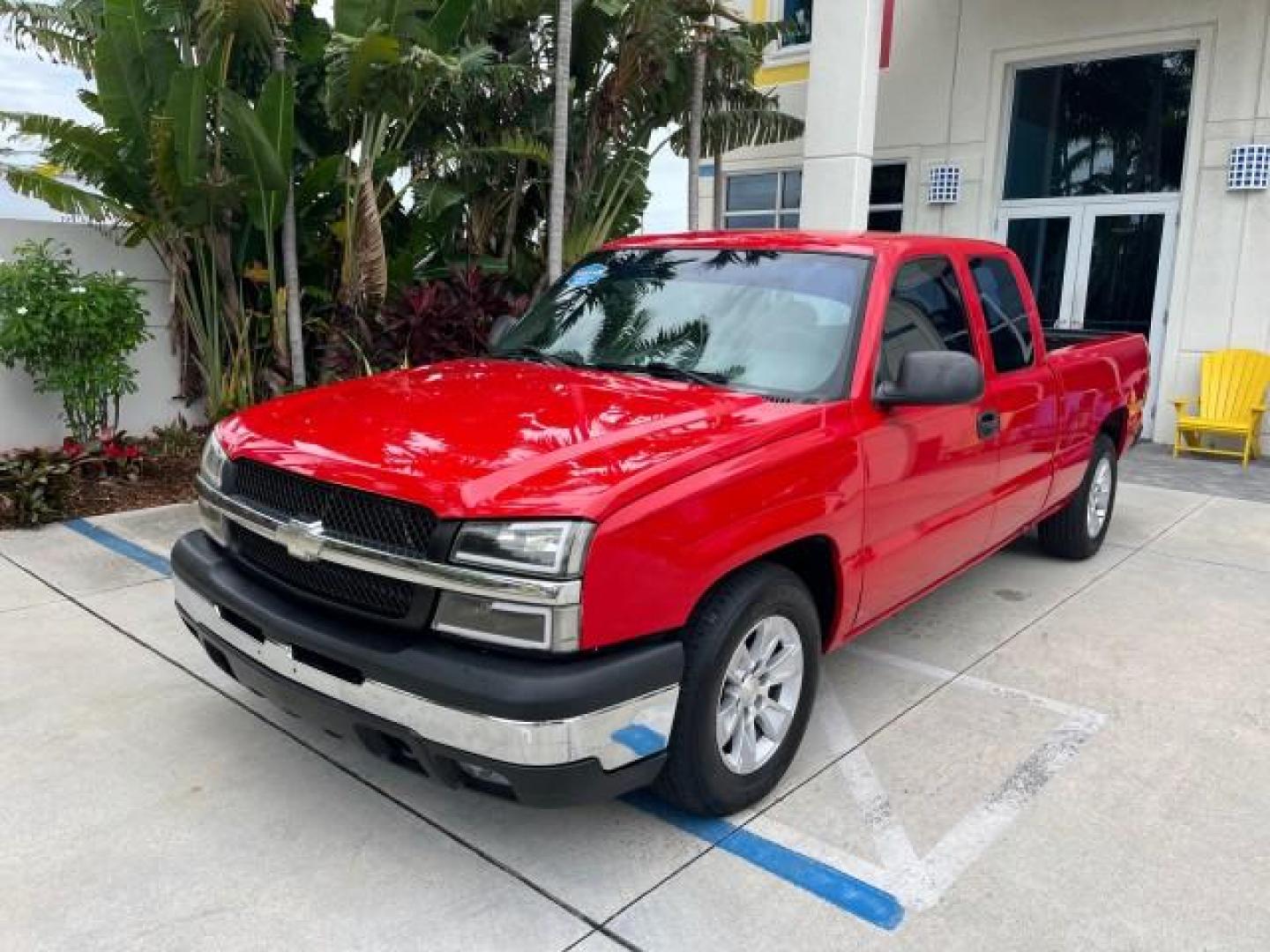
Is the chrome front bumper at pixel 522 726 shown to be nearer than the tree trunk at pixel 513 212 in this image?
Yes

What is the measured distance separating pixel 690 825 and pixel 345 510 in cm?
148

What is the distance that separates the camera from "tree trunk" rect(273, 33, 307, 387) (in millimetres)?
7777

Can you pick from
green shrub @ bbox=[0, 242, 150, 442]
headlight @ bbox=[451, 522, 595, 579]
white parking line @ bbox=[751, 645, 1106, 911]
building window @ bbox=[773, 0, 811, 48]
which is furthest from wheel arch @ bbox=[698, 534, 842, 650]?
building window @ bbox=[773, 0, 811, 48]

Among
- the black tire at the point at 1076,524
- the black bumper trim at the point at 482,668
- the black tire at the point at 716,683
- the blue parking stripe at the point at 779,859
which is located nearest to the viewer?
the black bumper trim at the point at 482,668

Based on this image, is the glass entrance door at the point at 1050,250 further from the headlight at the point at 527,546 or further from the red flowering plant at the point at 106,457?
the headlight at the point at 527,546

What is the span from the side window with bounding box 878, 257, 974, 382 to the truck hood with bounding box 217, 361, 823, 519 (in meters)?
0.66

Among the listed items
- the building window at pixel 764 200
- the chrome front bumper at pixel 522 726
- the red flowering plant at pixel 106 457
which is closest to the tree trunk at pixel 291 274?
the red flowering plant at pixel 106 457

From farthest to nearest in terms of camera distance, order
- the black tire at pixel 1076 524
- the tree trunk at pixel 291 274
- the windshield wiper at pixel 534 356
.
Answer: the tree trunk at pixel 291 274 < the black tire at pixel 1076 524 < the windshield wiper at pixel 534 356

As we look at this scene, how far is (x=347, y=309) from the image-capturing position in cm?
835

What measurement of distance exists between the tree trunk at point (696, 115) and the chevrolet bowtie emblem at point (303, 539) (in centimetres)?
748

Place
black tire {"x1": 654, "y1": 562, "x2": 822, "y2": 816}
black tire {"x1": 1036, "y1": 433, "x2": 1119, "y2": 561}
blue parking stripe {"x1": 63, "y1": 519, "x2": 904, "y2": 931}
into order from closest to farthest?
blue parking stripe {"x1": 63, "y1": 519, "x2": 904, "y2": 931}
black tire {"x1": 654, "y1": 562, "x2": 822, "y2": 816}
black tire {"x1": 1036, "y1": 433, "x2": 1119, "y2": 561}

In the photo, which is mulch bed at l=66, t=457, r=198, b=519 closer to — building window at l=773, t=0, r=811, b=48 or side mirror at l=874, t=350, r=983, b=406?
side mirror at l=874, t=350, r=983, b=406

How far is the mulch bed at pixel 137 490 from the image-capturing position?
6.80 m

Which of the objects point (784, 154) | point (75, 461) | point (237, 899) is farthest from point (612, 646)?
point (784, 154)
